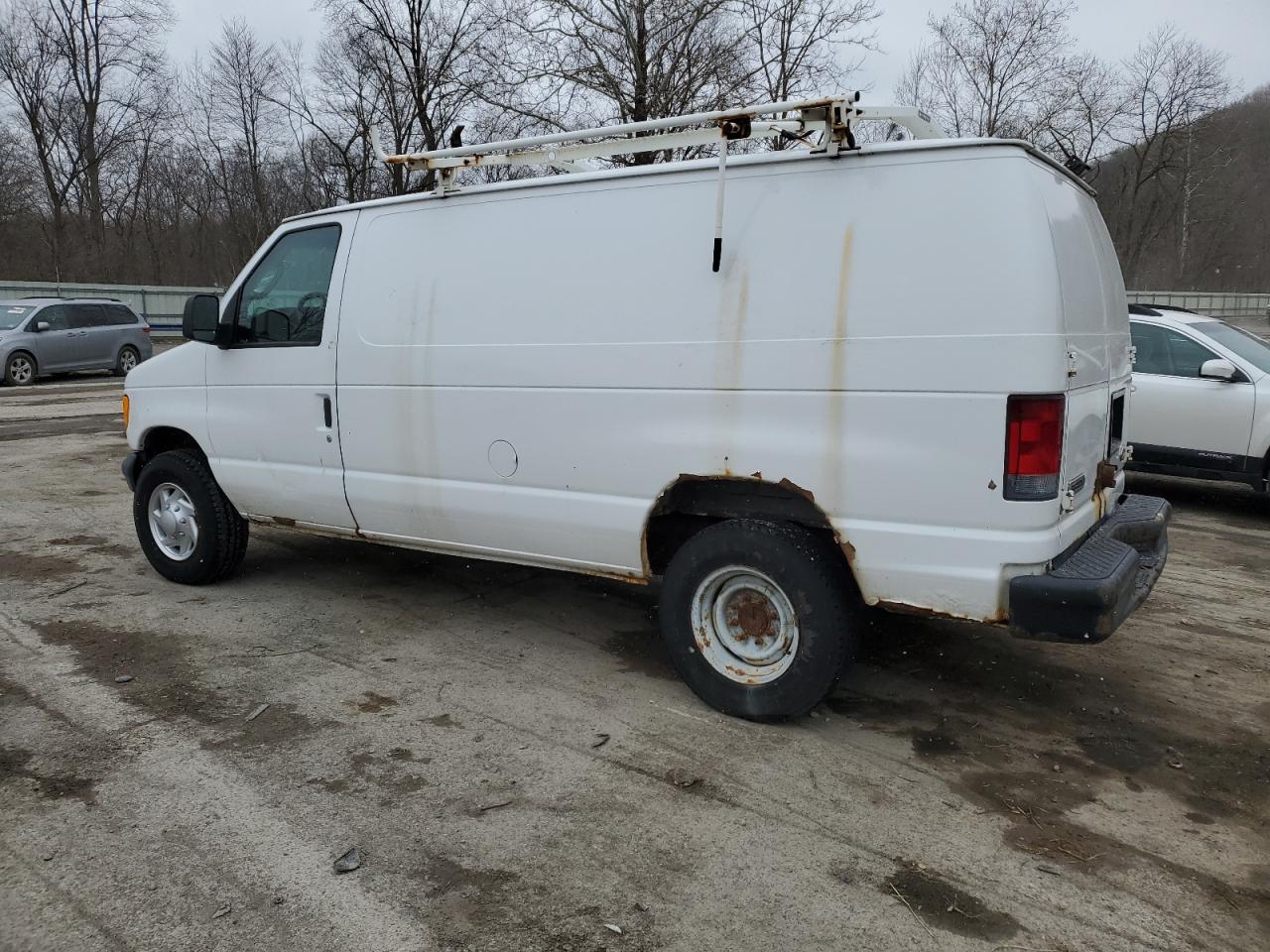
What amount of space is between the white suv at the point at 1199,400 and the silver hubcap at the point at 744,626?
5.38m

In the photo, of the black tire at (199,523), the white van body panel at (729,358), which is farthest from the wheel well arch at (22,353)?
the white van body panel at (729,358)

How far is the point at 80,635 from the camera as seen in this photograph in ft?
16.5

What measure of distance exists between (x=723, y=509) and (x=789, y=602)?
0.49 meters

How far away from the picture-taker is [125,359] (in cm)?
2088

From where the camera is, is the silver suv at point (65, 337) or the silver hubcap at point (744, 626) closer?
the silver hubcap at point (744, 626)

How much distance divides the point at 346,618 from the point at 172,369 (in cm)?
194

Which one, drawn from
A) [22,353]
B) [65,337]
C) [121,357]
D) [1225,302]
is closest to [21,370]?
[22,353]

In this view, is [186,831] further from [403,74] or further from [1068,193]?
[403,74]

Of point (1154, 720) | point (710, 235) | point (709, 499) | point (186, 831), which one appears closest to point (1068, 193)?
point (710, 235)

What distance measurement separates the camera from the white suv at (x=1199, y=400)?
7.98 m

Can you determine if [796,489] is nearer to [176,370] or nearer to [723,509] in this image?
[723,509]

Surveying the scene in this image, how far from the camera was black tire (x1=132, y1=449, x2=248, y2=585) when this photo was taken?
575 cm

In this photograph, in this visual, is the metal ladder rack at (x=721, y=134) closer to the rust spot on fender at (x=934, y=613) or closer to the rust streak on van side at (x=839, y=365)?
the rust streak on van side at (x=839, y=365)

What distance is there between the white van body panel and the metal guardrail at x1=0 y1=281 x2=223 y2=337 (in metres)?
29.0
